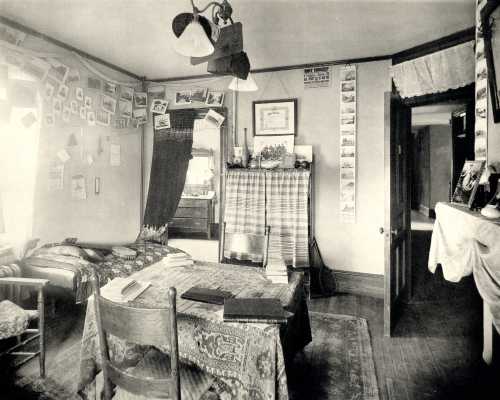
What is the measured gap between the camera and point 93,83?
177 inches

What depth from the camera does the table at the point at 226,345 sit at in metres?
1.61

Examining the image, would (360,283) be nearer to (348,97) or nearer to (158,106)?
(348,97)

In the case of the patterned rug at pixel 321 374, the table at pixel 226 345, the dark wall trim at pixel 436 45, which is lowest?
the patterned rug at pixel 321 374

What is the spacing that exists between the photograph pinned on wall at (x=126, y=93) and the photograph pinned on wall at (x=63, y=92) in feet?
3.23

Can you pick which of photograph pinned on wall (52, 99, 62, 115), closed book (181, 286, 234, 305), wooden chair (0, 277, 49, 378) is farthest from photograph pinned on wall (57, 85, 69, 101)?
closed book (181, 286, 234, 305)

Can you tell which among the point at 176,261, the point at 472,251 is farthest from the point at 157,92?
the point at 472,251

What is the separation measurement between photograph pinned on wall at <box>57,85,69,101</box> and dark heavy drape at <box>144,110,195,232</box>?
57.2 inches

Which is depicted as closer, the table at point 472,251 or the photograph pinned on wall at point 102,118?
the table at point 472,251

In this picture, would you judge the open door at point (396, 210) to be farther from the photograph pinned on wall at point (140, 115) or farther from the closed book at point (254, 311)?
the photograph pinned on wall at point (140, 115)

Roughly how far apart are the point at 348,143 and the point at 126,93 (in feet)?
10.5

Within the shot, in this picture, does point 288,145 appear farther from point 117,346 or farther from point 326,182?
point 117,346

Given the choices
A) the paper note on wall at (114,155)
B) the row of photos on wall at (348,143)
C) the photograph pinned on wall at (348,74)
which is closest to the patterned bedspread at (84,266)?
the paper note on wall at (114,155)

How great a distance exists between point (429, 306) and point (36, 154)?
461 cm

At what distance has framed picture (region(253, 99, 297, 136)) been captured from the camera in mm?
4672
